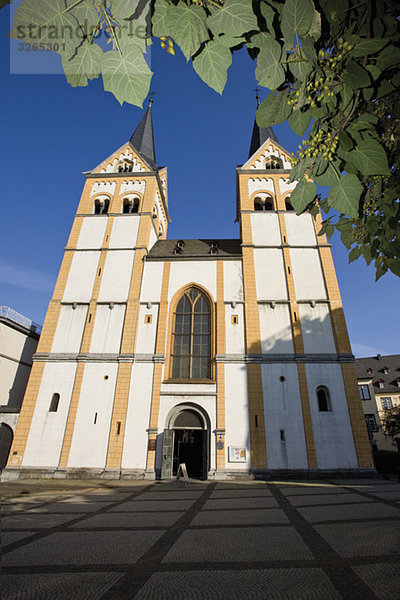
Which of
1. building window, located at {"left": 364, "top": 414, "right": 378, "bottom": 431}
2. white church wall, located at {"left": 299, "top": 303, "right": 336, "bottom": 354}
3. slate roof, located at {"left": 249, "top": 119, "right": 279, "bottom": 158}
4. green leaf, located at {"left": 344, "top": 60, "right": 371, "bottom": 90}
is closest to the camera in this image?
green leaf, located at {"left": 344, "top": 60, "right": 371, "bottom": 90}

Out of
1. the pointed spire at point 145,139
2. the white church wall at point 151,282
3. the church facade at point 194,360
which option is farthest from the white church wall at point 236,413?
the pointed spire at point 145,139

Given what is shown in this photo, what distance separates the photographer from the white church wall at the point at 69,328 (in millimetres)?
17125

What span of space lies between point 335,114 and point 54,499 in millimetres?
12681

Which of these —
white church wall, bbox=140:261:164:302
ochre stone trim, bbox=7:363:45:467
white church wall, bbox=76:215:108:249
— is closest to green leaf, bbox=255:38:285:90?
white church wall, bbox=140:261:164:302

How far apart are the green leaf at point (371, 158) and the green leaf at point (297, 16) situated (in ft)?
2.54

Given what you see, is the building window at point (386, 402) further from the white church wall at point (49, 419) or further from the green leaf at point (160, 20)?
the green leaf at point (160, 20)

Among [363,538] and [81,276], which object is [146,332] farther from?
[363,538]

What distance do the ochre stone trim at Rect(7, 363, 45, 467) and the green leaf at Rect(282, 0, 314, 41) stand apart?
60.5 ft

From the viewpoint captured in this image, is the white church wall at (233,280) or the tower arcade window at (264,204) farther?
the tower arcade window at (264,204)

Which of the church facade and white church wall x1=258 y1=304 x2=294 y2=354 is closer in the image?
the church facade

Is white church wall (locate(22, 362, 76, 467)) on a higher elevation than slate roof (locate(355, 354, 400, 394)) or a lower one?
lower

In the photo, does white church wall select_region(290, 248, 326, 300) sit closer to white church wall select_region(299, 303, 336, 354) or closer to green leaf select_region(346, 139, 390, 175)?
A: white church wall select_region(299, 303, 336, 354)

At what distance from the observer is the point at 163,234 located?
28391 millimetres

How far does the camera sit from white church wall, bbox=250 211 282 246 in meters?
19.9
